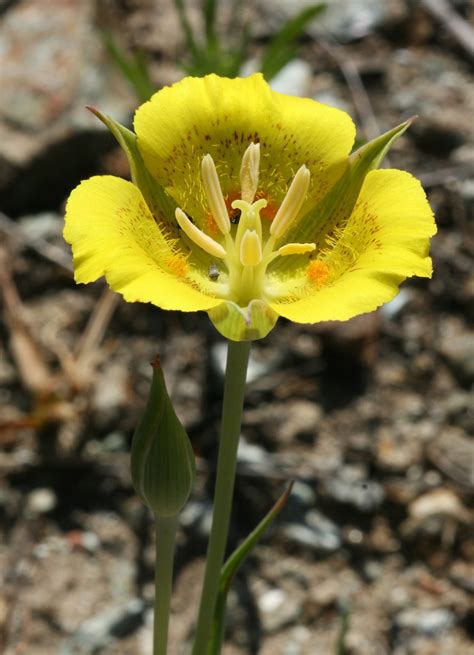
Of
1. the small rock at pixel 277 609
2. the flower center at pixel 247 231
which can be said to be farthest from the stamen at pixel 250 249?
the small rock at pixel 277 609

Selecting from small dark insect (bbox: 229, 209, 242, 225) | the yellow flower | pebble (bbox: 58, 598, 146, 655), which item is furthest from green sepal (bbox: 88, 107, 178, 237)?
pebble (bbox: 58, 598, 146, 655)

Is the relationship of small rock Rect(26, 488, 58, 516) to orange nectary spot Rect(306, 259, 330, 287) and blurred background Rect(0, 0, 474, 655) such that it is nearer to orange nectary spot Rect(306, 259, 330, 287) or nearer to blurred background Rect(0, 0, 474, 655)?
blurred background Rect(0, 0, 474, 655)

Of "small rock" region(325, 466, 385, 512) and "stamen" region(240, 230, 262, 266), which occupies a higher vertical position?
"stamen" region(240, 230, 262, 266)

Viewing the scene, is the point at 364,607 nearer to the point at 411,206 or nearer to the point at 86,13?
the point at 411,206

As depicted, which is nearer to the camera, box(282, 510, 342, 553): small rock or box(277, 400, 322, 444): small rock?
box(282, 510, 342, 553): small rock

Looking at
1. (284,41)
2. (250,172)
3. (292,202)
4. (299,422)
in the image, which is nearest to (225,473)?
(292,202)

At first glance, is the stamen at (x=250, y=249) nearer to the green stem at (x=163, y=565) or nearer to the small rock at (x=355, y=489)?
the green stem at (x=163, y=565)


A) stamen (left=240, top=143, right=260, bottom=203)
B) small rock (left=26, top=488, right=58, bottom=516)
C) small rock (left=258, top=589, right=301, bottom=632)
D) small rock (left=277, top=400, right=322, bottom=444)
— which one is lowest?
small rock (left=258, top=589, right=301, bottom=632)
